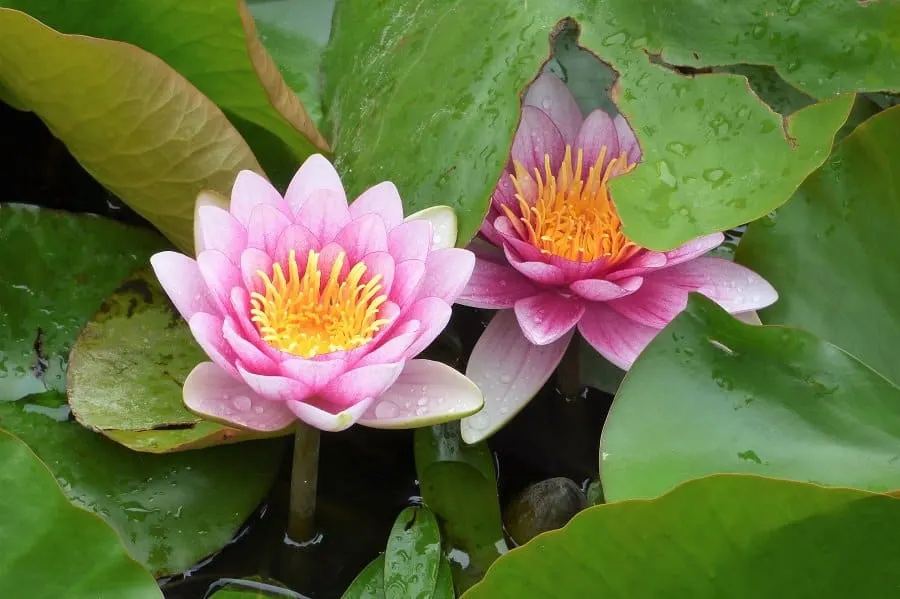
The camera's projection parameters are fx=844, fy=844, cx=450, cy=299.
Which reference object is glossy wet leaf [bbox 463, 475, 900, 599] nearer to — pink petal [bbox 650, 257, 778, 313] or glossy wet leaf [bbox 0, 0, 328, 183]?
pink petal [bbox 650, 257, 778, 313]

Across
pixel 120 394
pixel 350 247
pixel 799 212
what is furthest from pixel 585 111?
pixel 120 394

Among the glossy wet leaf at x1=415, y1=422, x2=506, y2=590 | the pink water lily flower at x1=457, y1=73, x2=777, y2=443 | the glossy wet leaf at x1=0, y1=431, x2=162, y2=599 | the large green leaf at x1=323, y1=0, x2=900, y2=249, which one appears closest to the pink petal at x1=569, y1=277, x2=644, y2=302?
the pink water lily flower at x1=457, y1=73, x2=777, y2=443

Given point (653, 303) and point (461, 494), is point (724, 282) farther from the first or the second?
point (461, 494)

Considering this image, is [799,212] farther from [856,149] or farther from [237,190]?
[237,190]

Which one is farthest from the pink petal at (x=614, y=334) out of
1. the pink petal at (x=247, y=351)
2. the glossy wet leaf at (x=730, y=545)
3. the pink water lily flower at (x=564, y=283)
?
the pink petal at (x=247, y=351)

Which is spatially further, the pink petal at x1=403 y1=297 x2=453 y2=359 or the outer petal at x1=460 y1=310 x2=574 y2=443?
the outer petal at x1=460 y1=310 x2=574 y2=443

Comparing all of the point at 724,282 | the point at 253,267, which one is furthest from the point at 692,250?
the point at 253,267
